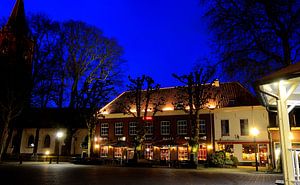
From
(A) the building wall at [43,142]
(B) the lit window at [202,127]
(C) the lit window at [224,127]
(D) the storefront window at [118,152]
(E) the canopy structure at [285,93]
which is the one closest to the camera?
(E) the canopy structure at [285,93]

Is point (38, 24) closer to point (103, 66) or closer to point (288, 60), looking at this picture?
point (103, 66)

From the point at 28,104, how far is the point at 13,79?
344cm

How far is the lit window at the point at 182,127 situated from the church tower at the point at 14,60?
18.1 m

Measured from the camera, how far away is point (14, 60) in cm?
3103

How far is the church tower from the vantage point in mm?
31172

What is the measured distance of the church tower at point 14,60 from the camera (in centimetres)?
3117

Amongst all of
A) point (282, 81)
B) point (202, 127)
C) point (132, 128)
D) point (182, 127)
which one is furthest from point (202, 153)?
point (282, 81)

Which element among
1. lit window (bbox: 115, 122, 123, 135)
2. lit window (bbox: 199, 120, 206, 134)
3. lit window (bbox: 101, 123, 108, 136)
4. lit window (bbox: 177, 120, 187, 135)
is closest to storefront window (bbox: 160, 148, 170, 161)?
lit window (bbox: 177, 120, 187, 135)

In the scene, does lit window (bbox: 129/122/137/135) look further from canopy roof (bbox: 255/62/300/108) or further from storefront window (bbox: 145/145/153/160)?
canopy roof (bbox: 255/62/300/108)

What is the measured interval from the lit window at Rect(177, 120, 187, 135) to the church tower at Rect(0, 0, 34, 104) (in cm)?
1812

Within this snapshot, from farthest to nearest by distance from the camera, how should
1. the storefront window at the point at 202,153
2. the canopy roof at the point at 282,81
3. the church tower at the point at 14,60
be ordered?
the storefront window at the point at 202,153 → the church tower at the point at 14,60 → the canopy roof at the point at 282,81

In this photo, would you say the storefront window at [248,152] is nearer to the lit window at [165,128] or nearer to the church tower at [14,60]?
the lit window at [165,128]

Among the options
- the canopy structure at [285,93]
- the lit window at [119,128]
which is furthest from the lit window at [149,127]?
the canopy structure at [285,93]

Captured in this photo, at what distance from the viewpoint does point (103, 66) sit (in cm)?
3806
